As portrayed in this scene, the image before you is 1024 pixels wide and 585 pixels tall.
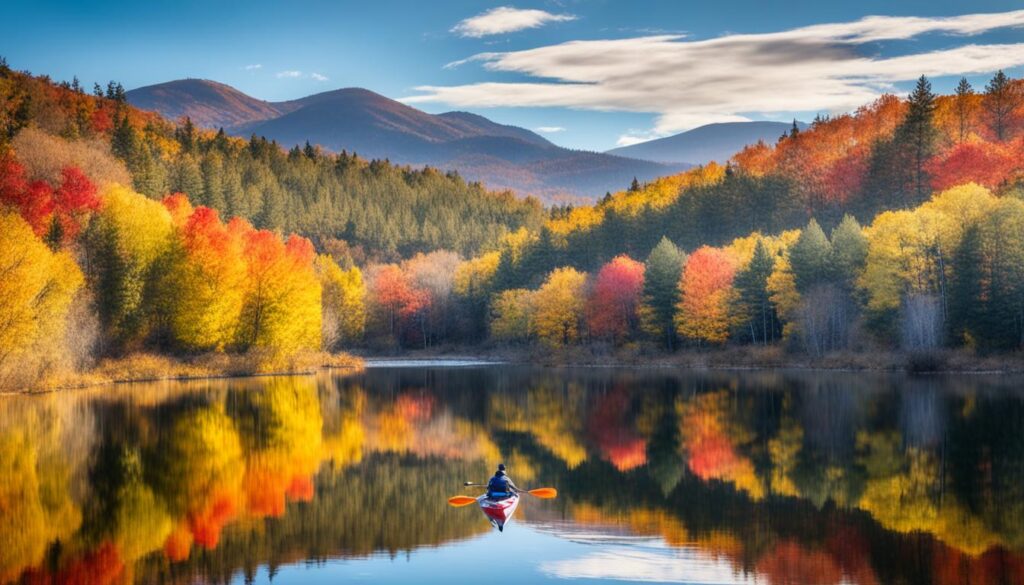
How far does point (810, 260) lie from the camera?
287 ft

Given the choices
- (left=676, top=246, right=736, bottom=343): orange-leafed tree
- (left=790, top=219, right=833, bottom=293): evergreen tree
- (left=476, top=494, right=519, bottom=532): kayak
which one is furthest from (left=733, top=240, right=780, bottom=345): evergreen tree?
(left=476, top=494, right=519, bottom=532): kayak

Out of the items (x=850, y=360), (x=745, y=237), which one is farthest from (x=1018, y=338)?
(x=745, y=237)

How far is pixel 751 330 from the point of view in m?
96.1

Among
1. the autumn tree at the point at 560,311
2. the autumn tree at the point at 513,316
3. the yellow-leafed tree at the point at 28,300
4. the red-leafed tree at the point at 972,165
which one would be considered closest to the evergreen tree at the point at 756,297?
the autumn tree at the point at 560,311

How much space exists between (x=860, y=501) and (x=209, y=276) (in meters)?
67.9

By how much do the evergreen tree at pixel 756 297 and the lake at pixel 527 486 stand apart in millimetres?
37955

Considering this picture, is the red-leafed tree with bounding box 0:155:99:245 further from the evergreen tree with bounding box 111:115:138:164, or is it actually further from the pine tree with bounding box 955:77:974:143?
the pine tree with bounding box 955:77:974:143

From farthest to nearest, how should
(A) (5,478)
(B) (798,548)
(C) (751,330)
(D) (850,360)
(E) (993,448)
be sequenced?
1. (C) (751,330)
2. (D) (850,360)
3. (E) (993,448)
4. (A) (5,478)
5. (B) (798,548)

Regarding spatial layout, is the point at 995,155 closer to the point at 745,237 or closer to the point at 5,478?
the point at 745,237

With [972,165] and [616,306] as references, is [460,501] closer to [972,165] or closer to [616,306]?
[616,306]

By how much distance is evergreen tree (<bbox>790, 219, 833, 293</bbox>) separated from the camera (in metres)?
86.9

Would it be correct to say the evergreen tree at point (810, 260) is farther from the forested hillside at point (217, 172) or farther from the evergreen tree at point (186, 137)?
the evergreen tree at point (186, 137)

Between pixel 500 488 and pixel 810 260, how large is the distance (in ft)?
224

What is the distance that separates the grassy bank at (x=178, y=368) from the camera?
66312 mm
